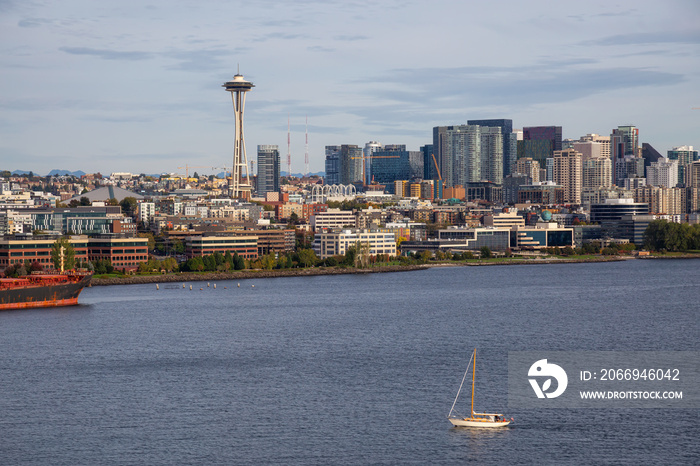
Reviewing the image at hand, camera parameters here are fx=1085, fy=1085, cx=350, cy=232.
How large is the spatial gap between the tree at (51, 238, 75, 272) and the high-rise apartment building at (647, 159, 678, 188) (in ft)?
339

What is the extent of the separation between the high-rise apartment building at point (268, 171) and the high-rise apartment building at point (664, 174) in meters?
48.2

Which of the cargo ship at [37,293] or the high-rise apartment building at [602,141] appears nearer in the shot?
the cargo ship at [37,293]

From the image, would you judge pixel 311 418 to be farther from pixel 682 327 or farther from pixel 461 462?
pixel 682 327

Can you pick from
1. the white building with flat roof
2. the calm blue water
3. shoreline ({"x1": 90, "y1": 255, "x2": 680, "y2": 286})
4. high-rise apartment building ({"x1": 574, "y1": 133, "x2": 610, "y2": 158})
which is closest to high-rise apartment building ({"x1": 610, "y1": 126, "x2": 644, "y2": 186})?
high-rise apartment building ({"x1": 574, "y1": 133, "x2": 610, "y2": 158})

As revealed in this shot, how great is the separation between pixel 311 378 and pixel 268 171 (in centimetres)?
12019

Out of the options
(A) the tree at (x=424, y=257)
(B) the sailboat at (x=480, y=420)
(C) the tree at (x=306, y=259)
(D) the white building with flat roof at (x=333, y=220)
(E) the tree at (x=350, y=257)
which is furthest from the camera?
(D) the white building with flat roof at (x=333, y=220)

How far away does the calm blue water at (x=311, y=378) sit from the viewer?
51.7 ft

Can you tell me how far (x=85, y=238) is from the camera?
5306 cm

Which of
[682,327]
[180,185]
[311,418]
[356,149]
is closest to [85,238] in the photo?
[682,327]

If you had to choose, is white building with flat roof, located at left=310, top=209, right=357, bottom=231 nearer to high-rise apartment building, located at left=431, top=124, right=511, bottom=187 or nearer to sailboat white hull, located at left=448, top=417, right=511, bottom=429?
sailboat white hull, located at left=448, top=417, right=511, bottom=429

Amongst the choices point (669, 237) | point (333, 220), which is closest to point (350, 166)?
point (333, 220)

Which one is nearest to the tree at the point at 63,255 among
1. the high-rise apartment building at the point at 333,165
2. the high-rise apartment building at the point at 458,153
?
the high-rise apartment building at the point at 458,153

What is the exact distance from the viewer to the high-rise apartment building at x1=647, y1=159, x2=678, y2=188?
137125 mm

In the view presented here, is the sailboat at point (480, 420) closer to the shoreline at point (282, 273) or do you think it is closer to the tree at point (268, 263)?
the shoreline at point (282, 273)
